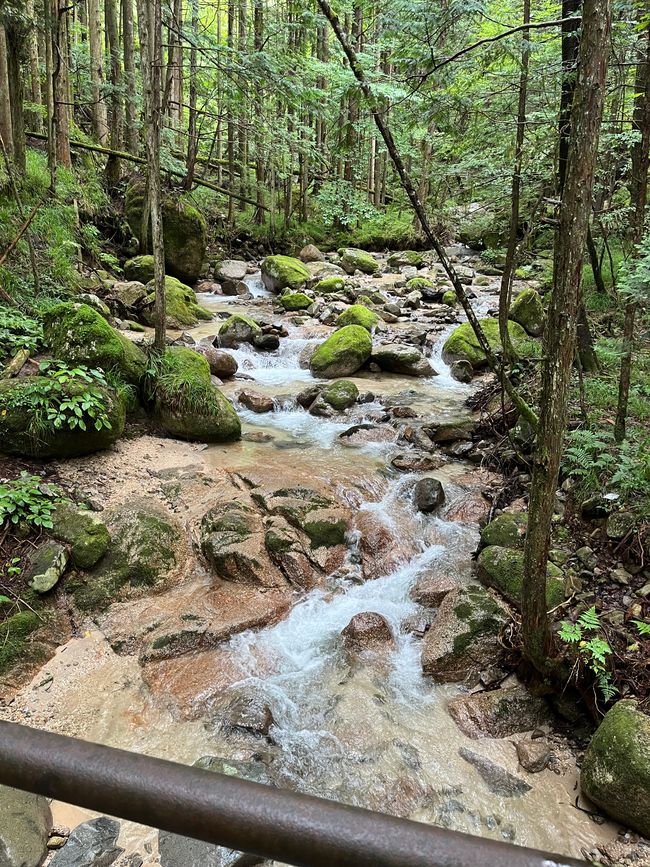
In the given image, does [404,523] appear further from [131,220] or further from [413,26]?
[131,220]

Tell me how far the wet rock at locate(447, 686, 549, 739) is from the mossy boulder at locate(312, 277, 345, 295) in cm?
1439

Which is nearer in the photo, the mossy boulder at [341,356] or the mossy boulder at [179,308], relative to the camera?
the mossy boulder at [341,356]

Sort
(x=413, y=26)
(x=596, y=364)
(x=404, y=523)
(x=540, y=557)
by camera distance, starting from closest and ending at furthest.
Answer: (x=540, y=557) → (x=413, y=26) → (x=404, y=523) → (x=596, y=364)

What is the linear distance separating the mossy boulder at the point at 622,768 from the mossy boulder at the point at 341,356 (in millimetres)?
8837

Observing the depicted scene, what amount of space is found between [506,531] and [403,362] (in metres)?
6.73

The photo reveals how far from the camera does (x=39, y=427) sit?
5.43 metres

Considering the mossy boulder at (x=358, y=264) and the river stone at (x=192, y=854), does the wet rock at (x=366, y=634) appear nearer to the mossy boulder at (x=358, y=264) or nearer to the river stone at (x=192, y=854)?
the river stone at (x=192, y=854)

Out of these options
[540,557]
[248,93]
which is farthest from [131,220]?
[540,557]

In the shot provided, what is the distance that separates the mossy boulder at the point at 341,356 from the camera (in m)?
11.6

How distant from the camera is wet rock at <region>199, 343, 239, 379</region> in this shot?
10.7 m

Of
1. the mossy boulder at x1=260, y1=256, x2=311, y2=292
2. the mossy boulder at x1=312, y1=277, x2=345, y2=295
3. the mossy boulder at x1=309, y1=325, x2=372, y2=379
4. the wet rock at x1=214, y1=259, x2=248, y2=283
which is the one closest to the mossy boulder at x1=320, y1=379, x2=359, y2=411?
the mossy boulder at x1=309, y1=325, x2=372, y2=379

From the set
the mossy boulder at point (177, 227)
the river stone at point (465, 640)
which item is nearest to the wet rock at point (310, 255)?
the mossy boulder at point (177, 227)

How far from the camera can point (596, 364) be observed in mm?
7926

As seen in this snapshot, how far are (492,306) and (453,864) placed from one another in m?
15.7
